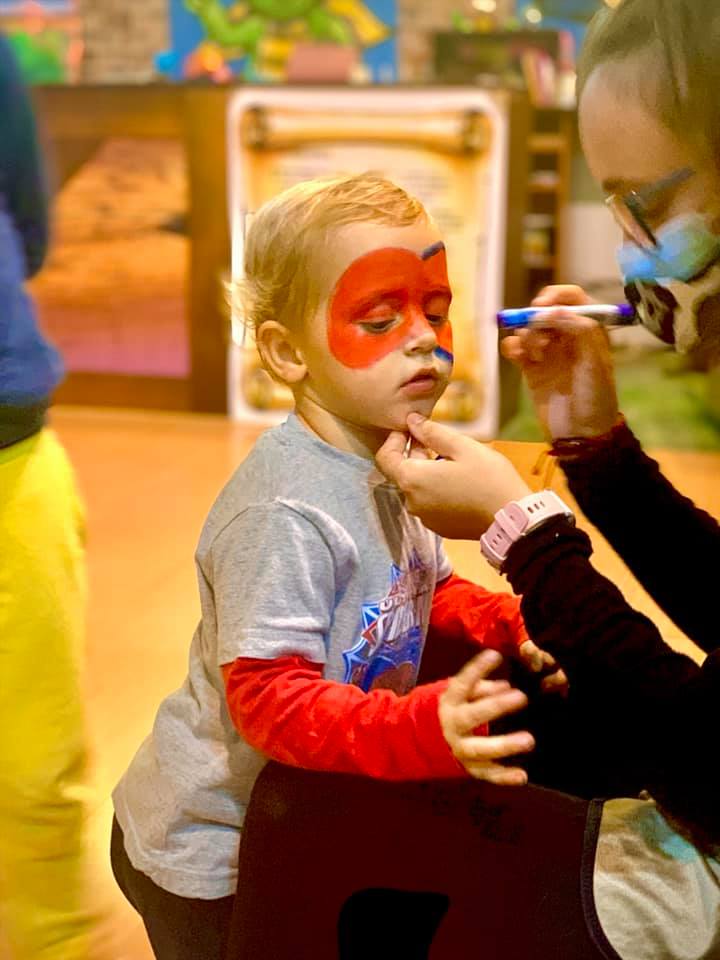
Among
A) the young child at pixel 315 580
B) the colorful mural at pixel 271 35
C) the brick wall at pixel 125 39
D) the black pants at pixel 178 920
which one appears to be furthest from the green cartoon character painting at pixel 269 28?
the black pants at pixel 178 920

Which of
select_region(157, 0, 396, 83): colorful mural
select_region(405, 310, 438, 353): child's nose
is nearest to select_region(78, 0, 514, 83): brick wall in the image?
select_region(157, 0, 396, 83): colorful mural

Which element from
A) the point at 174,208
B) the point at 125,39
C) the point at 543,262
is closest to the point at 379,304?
the point at 174,208

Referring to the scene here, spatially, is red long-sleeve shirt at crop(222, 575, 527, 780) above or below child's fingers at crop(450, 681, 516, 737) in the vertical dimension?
below

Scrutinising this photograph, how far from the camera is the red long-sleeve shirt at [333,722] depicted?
59cm

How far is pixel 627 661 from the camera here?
58 cm

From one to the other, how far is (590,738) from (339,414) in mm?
266

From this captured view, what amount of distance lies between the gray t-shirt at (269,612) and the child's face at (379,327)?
4 centimetres

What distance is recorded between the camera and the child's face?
644 mm

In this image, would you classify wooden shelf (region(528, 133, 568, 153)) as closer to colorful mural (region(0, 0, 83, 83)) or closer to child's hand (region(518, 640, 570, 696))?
colorful mural (region(0, 0, 83, 83))

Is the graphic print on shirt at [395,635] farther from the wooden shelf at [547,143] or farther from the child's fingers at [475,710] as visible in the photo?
the wooden shelf at [547,143]

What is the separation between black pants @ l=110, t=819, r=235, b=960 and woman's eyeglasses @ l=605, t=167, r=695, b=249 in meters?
0.46

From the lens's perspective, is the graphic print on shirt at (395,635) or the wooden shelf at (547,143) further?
the wooden shelf at (547,143)

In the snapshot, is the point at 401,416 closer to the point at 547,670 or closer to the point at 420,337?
the point at 420,337

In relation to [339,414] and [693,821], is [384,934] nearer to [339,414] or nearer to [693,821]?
[693,821]
